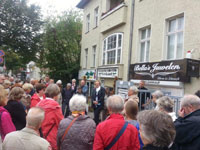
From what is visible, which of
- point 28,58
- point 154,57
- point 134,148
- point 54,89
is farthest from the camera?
point 28,58

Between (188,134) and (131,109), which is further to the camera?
(131,109)

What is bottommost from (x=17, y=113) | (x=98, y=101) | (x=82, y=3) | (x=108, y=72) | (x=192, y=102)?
(x=98, y=101)

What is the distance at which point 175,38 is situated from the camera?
793 cm

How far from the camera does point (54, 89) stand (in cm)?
389

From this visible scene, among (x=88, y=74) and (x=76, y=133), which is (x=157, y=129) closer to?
(x=76, y=133)

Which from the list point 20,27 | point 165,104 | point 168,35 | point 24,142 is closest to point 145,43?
point 168,35

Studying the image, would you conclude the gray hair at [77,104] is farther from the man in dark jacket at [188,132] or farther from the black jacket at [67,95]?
the black jacket at [67,95]

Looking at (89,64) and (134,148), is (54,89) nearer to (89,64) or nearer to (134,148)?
(134,148)

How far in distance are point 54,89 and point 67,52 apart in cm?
1573

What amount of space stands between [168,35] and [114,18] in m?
4.74

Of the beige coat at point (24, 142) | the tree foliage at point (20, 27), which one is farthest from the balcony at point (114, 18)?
the beige coat at point (24, 142)

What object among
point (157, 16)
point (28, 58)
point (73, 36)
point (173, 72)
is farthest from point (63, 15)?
point (173, 72)

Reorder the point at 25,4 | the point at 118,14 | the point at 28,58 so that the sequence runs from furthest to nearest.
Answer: the point at 28,58 → the point at 25,4 → the point at 118,14

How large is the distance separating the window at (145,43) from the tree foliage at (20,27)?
1085 cm
